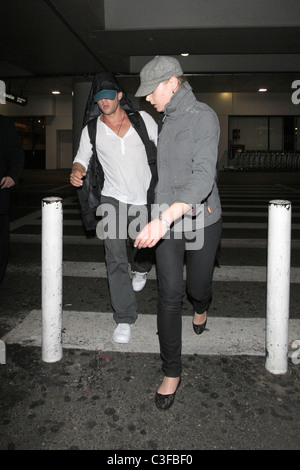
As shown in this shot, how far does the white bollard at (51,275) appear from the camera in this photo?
2.72m

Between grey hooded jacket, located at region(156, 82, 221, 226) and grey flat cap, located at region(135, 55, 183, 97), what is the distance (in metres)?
0.11

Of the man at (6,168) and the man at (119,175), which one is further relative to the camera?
the man at (6,168)

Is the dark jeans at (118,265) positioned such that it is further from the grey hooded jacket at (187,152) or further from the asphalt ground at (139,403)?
the grey hooded jacket at (187,152)

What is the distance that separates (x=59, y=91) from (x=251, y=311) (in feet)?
75.8

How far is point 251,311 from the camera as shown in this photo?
3.99 metres

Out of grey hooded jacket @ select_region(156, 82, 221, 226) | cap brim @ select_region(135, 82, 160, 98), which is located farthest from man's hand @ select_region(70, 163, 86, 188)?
cap brim @ select_region(135, 82, 160, 98)

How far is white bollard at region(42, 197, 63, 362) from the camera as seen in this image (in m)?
2.72

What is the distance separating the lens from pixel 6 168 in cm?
436

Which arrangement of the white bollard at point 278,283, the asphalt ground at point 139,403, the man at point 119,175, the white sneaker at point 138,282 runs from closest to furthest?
the asphalt ground at point 139,403 → the white bollard at point 278,283 → the man at point 119,175 → the white sneaker at point 138,282

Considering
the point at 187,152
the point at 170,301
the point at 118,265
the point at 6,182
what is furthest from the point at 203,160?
the point at 6,182

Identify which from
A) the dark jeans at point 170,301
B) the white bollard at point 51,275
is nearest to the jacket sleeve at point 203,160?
the dark jeans at point 170,301

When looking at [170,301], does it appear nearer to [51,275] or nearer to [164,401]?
[164,401]

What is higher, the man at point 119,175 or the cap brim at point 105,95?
the cap brim at point 105,95

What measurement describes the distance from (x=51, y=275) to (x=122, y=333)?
0.80m
